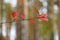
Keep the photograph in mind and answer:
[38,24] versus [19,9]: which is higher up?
[19,9]

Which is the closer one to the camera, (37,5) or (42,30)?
(37,5)

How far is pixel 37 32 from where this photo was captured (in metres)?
1.37

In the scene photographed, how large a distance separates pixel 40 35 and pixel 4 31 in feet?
1.30

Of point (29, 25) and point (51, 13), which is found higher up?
point (51, 13)

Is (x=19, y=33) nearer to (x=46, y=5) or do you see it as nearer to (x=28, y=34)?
(x=28, y=34)

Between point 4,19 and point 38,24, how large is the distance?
1.23 feet

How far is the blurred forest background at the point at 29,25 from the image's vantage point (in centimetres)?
132

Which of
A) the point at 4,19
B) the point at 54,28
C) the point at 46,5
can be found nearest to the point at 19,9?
the point at 4,19

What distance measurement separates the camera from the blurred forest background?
132 centimetres

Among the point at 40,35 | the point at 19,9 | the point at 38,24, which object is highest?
the point at 19,9

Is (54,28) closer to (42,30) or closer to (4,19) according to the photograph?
(42,30)

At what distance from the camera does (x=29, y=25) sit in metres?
1.36

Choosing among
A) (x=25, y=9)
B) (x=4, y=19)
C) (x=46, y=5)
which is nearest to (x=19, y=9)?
(x=25, y=9)

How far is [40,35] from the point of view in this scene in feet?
4.49
